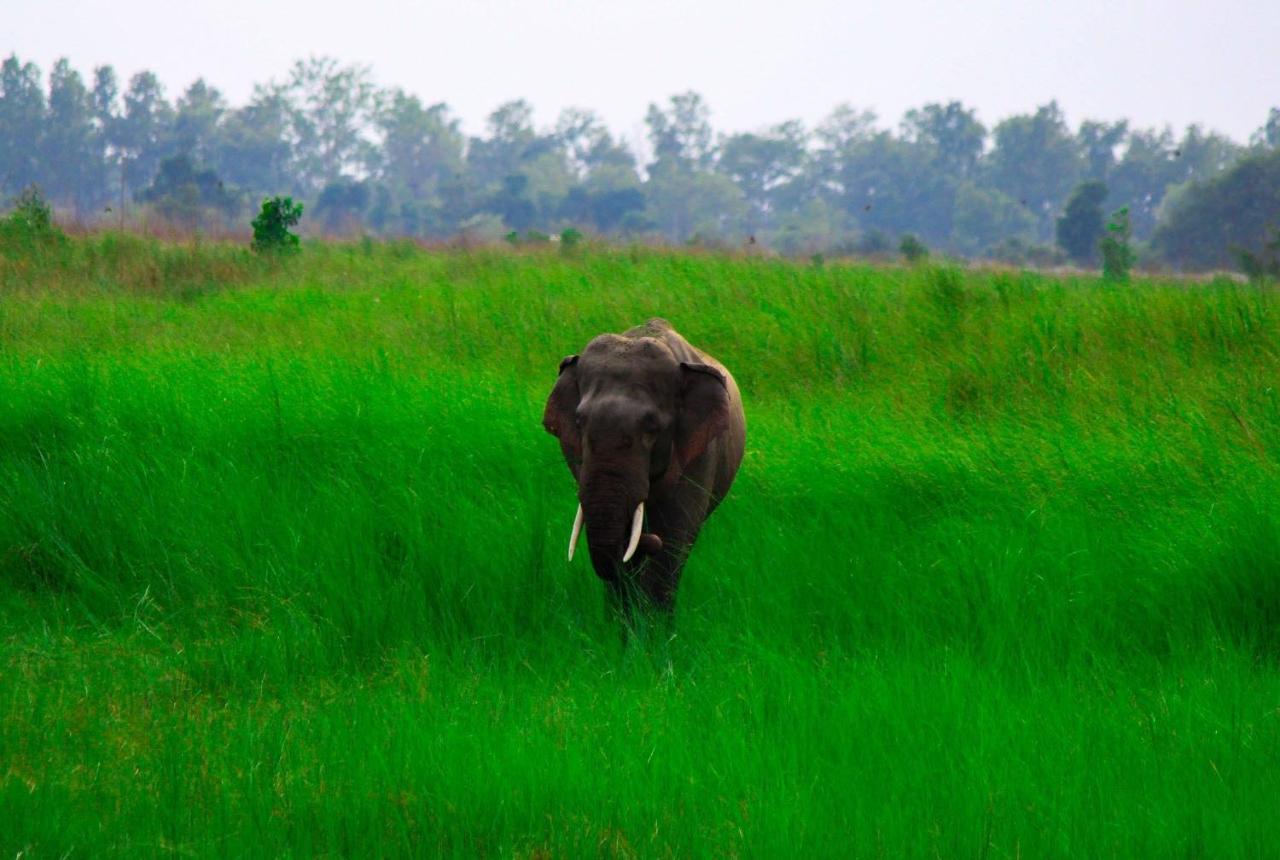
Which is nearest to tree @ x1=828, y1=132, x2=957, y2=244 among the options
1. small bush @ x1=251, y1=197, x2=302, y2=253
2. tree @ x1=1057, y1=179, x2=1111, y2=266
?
tree @ x1=1057, y1=179, x2=1111, y2=266

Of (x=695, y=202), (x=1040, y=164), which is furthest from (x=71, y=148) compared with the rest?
(x=1040, y=164)

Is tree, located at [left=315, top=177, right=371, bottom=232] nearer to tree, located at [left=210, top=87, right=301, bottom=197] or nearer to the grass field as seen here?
tree, located at [left=210, top=87, right=301, bottom=197]

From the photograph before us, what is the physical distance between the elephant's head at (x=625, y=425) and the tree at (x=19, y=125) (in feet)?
249

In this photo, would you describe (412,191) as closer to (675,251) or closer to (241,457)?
(675,251)

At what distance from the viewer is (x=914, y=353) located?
11.2 meters

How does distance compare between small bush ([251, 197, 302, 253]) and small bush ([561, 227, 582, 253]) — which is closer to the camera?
small bush ([561, 227, 582, 253])

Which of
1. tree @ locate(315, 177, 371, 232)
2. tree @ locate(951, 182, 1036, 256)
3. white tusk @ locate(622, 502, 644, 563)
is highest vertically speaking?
white tusk @ locate(622, 502, 644, 563)

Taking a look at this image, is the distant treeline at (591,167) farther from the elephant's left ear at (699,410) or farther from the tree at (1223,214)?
the elephant's left ear at (699,410)

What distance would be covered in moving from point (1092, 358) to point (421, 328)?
5.83 m

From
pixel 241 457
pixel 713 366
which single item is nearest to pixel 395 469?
pixel 241 457

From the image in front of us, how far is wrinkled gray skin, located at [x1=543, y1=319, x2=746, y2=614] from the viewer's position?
18.7 feet

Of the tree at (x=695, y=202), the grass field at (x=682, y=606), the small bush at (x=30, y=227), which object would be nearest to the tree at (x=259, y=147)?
the tree at (x=695, y=202)

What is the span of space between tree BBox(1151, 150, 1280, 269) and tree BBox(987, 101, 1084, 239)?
114 ft

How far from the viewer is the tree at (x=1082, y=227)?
149ft
